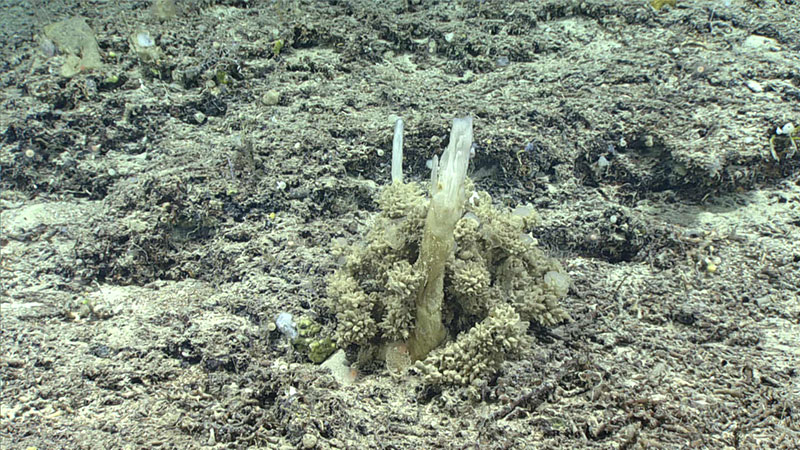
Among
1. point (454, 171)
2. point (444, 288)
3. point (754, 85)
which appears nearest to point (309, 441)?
point (444, 288)

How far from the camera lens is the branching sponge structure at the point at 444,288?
6.79ft

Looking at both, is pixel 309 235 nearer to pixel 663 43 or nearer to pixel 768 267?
pixel 768 267

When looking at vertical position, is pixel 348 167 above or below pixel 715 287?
above

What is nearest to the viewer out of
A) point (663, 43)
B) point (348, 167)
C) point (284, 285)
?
point (284, 285)

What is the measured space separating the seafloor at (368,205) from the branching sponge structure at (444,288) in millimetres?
117

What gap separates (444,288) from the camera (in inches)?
88.0

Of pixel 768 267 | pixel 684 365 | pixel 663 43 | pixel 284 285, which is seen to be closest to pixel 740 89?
pixel 663 43

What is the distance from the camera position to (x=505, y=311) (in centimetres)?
210

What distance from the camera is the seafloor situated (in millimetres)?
1940

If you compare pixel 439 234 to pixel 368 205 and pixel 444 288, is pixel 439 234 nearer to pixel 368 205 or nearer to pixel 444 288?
pixel 444 288

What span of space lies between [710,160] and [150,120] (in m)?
3.62

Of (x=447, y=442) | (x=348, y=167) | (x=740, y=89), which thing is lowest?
(x=447, y=442)

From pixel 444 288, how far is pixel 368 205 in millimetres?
1130

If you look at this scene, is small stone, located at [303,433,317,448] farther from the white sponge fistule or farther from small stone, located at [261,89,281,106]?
small stone, located at [261,89,281,106]
